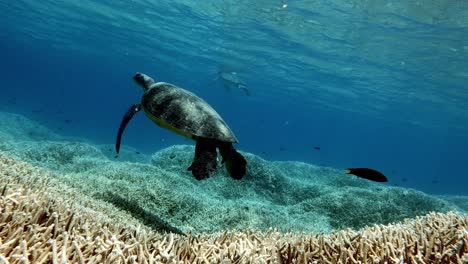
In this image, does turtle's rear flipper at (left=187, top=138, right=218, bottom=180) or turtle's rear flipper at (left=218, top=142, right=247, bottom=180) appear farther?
turtle's rear flipper at (left=218, top=142, right=247, bottom=180)

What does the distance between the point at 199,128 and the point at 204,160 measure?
2.04ft

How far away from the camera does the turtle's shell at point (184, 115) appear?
5168mm

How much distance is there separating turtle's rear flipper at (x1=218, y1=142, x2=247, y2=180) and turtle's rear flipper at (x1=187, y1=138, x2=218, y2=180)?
0.23 meters

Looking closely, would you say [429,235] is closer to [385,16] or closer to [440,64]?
[385,16]

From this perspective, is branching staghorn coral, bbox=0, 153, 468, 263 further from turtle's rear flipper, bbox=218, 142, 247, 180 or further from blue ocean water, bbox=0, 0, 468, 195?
blue ocean water, bbox=0, 0, 468, 195

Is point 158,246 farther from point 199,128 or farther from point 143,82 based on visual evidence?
point 143,82

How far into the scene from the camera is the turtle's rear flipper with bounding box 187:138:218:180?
15.6ft

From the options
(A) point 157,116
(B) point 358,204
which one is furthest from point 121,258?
(B) point 358,204

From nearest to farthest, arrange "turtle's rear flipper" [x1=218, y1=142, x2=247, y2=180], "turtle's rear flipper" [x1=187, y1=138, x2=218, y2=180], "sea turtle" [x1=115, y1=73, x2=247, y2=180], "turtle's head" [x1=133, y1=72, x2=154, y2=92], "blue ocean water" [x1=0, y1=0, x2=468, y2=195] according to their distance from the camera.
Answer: "turtle's rear flipper" [x1=187, y1=138, x2=218, y2=180]
"sea turtle" [x1=115, y1=73, x2=247, y2=180]
"turtle's rear flipper" [x1=218, y1=142, x2=247, y2=180]
"turtle's head" [x1=133, y1=72, x2=154, y2=92]
"blue ocean water" [x1=0, y1=0, x2=468, y2=195]

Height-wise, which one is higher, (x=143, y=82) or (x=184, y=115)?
(x=143, y=82)

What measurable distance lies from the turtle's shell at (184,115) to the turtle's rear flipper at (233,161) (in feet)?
0.84

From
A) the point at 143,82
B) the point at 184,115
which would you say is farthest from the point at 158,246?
the point at 143,82

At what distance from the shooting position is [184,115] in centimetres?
537

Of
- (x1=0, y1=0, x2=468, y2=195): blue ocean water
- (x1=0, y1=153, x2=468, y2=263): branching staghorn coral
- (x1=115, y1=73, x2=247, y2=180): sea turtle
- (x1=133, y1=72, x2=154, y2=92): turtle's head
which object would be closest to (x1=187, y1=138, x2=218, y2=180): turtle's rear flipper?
(x1=115, y1=73, x2=247, y2=180): sea turtle
